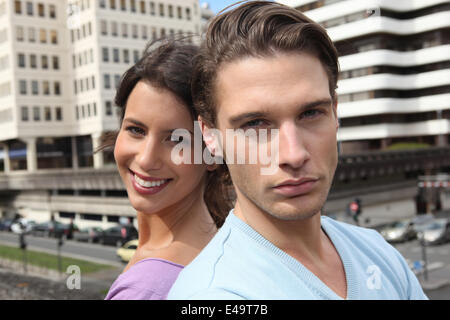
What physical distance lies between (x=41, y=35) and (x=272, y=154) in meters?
4.94

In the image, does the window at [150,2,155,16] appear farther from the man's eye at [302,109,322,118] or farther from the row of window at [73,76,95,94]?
the man's eye at [302,109,322,118]

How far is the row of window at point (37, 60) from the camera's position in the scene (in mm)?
5450

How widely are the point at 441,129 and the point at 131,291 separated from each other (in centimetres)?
354

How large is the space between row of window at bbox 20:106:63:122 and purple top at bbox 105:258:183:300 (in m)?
3.75

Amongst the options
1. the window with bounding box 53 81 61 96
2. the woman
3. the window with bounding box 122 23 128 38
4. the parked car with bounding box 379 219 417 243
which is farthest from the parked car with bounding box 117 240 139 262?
the parked car with bounding box 379 219 417 243

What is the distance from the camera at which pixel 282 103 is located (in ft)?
5.11

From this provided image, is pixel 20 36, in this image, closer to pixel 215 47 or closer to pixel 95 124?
pixel 95 124

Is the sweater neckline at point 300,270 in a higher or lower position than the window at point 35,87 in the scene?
lower

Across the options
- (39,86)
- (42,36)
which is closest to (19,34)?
(42,36)

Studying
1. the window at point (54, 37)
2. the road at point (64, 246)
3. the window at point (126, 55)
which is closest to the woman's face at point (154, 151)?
the window at point (54, 37)

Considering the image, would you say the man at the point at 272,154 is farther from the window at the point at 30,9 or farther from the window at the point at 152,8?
the window at the point at 152,8

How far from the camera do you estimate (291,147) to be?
5.02ft

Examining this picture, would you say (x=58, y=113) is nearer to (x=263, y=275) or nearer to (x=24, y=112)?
(x=24, y=112)

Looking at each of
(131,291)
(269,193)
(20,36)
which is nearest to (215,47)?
(269,193)
